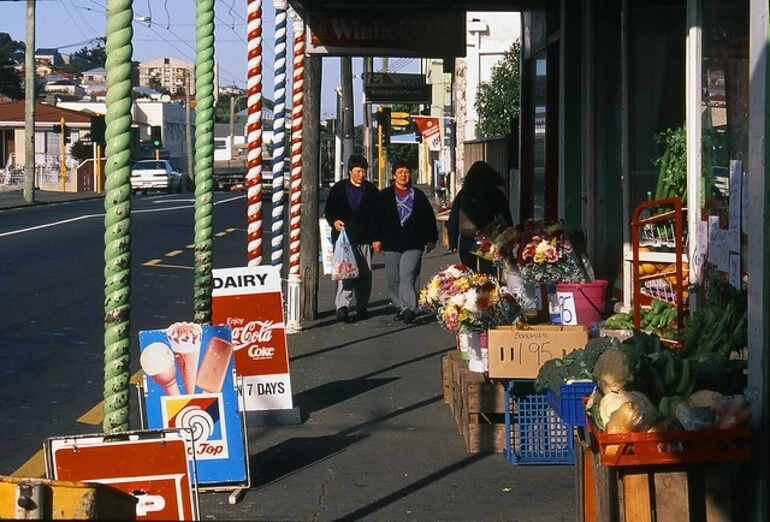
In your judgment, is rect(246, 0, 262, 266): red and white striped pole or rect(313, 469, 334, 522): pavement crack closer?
rect(313, 469, 334, 522): pavement crack

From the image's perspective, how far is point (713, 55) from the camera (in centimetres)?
823

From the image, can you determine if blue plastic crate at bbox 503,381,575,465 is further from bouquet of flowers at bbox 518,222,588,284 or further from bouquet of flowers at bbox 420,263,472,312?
bouquet of flowers at bbox 518,222,588,284

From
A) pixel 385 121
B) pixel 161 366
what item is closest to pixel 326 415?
pixel 161 366

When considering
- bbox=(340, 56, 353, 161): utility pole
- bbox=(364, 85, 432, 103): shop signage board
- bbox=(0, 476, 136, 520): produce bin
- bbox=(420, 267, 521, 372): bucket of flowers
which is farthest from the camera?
bbox=(340, 56, 353, 161): utility pole

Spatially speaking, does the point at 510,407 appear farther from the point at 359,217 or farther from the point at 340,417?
the point at 359,217

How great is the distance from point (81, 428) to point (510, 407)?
3.05m

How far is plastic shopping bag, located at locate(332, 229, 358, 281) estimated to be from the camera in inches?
551

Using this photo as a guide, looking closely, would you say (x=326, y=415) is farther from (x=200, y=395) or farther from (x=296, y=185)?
(x=296, y=185)

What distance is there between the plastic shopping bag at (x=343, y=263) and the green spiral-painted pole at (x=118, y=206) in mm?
8678

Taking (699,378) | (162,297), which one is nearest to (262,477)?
(699,378)

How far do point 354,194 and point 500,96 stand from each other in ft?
65.9

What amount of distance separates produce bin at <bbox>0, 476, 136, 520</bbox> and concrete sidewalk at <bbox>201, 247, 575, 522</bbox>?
9.68 feet

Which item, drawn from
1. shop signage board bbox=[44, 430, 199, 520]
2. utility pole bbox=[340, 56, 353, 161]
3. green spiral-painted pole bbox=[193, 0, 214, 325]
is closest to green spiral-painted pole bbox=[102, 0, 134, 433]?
shop signage board bbox=[44, 430, 199, 520]

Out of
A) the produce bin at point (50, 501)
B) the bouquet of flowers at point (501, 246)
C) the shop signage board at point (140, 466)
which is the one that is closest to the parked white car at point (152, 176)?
the bouquet of flowers at point (501, 246)
